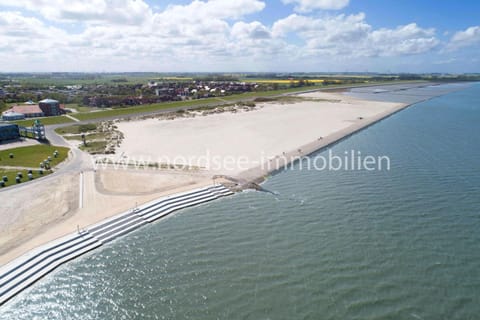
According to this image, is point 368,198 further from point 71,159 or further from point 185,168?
point 71,159

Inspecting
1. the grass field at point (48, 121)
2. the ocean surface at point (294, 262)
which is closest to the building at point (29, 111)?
the grass field at point (48, 121)

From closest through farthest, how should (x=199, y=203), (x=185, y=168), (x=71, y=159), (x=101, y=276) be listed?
(x=101, y=276) < (x=199, y=203) < (x=185, y=168) < (x=71, y=159)

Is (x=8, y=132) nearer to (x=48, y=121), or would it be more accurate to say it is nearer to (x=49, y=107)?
(x=48, y=121)

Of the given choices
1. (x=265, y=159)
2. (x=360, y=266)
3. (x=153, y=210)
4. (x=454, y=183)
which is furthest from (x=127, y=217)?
(x=454, y=183)

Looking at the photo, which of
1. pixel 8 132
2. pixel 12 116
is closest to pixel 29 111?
pixel 12 116

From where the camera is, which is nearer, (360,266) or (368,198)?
(360,266)
